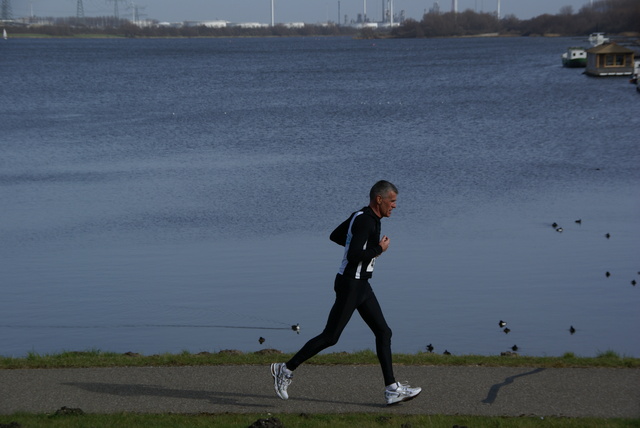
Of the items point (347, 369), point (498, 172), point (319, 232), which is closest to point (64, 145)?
point (498, 172)

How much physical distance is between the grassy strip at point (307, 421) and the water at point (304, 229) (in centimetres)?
572

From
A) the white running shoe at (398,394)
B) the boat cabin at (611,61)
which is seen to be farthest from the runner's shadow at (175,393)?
the boat cabin at (611,61)

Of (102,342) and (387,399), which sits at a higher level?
(387,399)

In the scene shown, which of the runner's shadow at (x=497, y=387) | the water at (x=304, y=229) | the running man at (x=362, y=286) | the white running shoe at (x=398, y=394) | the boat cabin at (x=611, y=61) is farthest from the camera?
the boat cabin at (x=611, y=61)

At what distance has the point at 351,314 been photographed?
8.87 metres

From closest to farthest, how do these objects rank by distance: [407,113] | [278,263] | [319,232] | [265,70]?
[278,263], [319,232], [407,113], [265,70]

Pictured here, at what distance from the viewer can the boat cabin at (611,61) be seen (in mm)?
86550

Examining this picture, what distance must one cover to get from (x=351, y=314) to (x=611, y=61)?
8599 centimetres

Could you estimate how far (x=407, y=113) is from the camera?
59.2 meters

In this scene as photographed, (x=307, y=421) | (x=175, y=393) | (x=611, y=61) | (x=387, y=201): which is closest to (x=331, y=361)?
(x=175, y=393)

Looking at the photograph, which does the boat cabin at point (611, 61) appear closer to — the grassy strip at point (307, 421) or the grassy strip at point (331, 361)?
the grassy strip at point (331, 361)

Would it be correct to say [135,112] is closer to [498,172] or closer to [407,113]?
[407,113]

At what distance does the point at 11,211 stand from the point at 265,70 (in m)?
95.2

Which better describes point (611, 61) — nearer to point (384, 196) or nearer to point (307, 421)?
point (384, 196)
